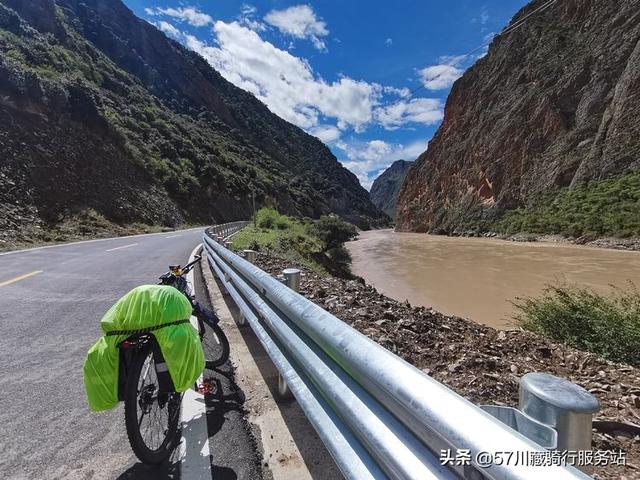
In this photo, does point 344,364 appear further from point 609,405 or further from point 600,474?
point 609,405

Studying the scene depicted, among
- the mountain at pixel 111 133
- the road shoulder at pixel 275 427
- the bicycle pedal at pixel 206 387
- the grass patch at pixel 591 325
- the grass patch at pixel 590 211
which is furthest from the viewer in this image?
the grass patch at pixel 590 211

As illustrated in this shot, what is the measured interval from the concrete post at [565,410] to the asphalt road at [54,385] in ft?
7.19

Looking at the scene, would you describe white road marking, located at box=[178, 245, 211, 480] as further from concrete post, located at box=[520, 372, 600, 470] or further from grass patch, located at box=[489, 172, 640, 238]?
grass patch, located at box=[489, 172, 640, 238]

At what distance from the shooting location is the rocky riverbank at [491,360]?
2705 millimetres

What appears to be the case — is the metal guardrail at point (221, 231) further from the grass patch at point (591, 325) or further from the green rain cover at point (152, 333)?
the green rain cover at point (152, 333)

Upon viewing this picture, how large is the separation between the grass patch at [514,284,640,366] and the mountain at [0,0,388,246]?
2040 centimetres

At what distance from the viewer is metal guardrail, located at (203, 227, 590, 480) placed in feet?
2.91

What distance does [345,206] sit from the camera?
131 m

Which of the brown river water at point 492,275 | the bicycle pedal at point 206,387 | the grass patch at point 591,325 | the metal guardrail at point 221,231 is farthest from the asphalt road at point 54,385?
the brown river water at point 492,275

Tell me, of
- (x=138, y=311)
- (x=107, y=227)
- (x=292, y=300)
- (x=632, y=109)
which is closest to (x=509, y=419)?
(x=292, y=300)

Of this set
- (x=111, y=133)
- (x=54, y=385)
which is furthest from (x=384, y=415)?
(x=111, y=133)

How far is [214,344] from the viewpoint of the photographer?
162 inches

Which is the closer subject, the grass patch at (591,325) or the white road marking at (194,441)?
the white road marking at (194,441)

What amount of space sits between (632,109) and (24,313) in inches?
2037
